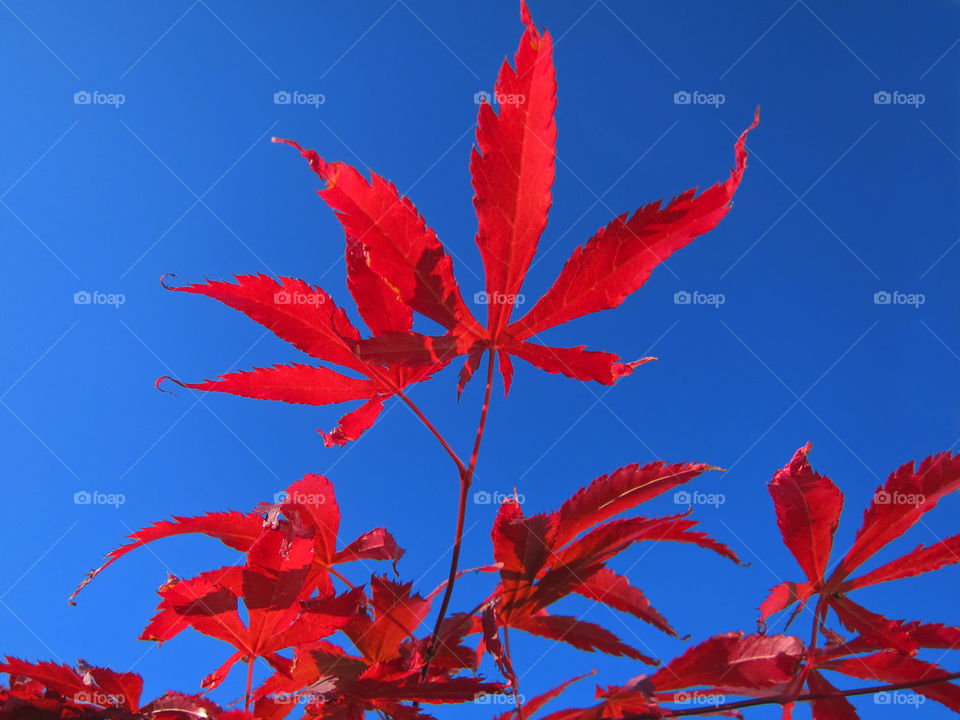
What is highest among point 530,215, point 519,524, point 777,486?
point 530,215

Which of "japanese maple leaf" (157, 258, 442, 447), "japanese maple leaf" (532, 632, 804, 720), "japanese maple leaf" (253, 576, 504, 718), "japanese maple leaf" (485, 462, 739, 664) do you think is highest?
"japanese maple leaf" (157, 258, 442, 447)

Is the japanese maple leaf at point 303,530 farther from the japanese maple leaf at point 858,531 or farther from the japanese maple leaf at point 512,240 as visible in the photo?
the japanese maple leaf at point 858,531

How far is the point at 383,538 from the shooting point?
0.60 meters

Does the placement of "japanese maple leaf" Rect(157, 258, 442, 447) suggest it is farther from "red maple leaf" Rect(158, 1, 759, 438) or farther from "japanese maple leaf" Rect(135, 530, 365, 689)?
"japanese maple leaf" Rect(135, 530, 365, 689)

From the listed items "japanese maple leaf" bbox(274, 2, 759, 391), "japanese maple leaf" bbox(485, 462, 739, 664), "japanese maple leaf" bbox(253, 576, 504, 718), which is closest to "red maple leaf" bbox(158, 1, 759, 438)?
"japanese maple leaf" bbox(274, 2, 759, 391)

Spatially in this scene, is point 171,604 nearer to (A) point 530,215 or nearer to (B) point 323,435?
(B) point 323,435

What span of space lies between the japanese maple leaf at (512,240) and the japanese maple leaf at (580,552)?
0.11 m

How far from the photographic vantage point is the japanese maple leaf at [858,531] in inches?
23.6

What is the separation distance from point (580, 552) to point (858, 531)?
291mm

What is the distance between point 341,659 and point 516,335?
0.34 metres

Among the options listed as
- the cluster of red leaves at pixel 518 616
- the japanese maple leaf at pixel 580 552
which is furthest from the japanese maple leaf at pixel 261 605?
the japanese maple leaf at pixel 580 552

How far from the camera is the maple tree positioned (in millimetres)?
492

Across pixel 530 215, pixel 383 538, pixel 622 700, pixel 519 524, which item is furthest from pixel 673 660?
pixel 530 215

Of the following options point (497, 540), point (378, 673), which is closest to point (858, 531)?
point (497, 540)
